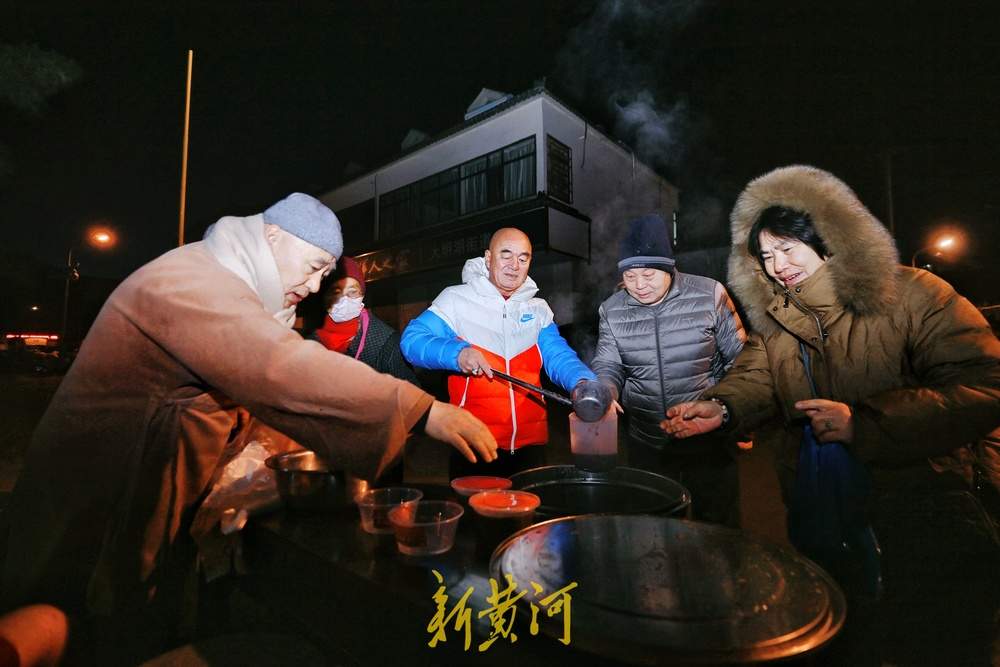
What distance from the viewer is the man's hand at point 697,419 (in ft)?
7.75

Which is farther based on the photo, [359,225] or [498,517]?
[359,225]

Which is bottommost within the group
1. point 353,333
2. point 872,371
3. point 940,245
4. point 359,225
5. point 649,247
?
point 872,371

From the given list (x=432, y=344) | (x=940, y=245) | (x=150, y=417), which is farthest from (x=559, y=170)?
(x=940, y=245)

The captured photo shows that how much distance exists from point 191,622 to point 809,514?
288cm

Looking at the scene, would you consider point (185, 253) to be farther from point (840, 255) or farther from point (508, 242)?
point (840, 255)

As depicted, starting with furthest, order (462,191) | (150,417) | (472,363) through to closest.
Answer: (462,191) < (472,363) < (150,417)

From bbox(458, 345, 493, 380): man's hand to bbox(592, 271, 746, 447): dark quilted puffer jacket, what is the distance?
89 cm

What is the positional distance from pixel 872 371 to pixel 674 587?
4.78 feet

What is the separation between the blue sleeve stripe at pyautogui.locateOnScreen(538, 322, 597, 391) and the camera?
2.88m

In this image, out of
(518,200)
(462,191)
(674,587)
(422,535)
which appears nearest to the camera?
(674,587)

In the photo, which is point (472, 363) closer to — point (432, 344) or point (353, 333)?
point (432, 344)

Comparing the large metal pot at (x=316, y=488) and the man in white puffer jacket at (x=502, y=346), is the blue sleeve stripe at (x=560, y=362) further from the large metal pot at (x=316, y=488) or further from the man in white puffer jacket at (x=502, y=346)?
the large metal pot at (x=316, y=488)

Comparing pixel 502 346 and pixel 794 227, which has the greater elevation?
pixel 794 227

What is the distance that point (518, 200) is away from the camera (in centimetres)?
1202
